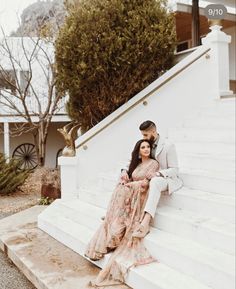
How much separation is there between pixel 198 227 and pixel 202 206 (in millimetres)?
359

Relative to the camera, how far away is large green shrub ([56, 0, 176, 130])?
6.19m

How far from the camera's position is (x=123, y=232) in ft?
13.2

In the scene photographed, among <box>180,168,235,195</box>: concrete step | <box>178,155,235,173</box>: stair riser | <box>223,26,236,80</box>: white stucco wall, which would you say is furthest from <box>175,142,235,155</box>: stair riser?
<box>223,26,236,80</box>: white stucco wall

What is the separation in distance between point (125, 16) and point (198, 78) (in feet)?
5.08

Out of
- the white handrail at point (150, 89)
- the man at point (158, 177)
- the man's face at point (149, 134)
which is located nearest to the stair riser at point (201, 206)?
the man at point (158, 177)

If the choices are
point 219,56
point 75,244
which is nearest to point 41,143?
point 219,56

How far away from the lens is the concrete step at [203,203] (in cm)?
368

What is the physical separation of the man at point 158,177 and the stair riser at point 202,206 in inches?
5.2

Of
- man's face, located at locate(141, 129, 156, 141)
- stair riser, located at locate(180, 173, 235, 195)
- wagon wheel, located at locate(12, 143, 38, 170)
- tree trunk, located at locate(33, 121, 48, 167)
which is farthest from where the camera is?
wagon wheel, located at locate(12, 143, 38, 170)

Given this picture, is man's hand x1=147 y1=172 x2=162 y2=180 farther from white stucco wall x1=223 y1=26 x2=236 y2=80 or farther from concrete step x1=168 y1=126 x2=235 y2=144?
white stucco wall x1=223 y1=26 x2=236 y2=80

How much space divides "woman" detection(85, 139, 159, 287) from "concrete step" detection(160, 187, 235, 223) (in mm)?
369

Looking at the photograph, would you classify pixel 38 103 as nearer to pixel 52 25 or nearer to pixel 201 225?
pixel 52 25

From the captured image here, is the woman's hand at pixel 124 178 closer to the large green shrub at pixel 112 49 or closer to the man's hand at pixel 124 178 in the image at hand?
the man's hand at pixel 124 178

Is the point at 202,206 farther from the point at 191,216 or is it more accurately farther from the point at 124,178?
the point at 124,178
